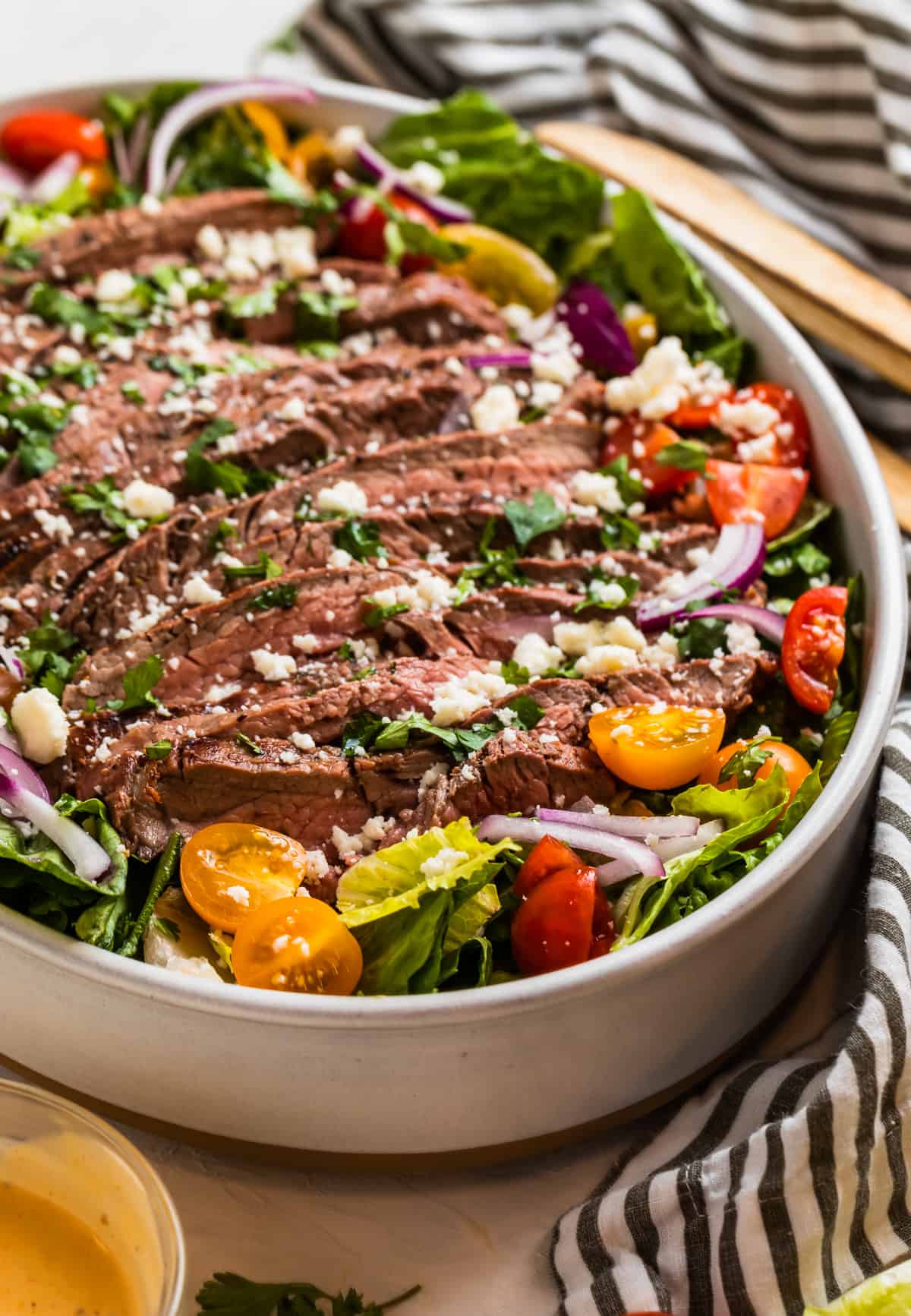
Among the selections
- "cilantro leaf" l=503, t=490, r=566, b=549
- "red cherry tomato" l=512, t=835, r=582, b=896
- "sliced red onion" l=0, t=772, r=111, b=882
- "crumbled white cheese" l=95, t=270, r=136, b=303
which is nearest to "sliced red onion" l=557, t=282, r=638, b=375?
"cilantro leaf" l=503, t=490, r=566, b=549

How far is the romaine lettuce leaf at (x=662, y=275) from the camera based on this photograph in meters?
4.65

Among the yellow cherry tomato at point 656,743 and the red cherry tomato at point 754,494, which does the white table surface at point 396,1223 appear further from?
the red cherry tomato at point 754,494

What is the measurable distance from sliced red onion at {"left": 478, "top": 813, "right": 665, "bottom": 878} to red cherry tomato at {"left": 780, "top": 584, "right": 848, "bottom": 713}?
0.69 metres

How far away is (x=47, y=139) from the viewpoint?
17.0 ft

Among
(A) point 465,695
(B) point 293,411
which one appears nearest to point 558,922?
(A) point 465,695

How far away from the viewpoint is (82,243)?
4668 millimetres

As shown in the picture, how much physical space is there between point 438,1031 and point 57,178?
140 inches

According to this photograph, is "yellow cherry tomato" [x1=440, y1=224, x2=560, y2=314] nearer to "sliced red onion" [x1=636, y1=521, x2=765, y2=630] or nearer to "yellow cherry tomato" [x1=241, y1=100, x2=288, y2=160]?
"yellow cherry tomato" [x1=241, y1=100, x2=288, y2=160]

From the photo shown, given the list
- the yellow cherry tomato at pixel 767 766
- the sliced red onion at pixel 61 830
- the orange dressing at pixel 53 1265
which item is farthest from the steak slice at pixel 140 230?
the orange dressing at pixel 53 1265

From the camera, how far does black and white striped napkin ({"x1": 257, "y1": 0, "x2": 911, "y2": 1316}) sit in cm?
291

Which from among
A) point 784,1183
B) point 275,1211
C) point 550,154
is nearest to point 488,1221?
point 275,1211

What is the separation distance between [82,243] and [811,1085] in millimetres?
3323

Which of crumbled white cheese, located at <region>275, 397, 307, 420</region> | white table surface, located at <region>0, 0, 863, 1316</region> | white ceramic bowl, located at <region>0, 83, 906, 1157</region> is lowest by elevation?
white table surface, located at <region>0, 0, 863, 1316</region>

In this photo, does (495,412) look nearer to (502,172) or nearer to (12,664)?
(502,172)
